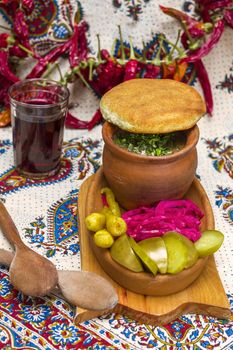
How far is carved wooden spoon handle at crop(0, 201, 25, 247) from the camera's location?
1211 mm

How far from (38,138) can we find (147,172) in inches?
13.9

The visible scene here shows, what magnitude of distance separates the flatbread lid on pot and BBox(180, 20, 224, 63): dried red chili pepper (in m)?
0.33

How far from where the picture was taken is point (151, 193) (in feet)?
4.07

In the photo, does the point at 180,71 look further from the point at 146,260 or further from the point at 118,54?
the point at 146,260

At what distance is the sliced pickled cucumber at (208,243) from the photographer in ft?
3.72

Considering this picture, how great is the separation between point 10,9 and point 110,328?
3.15ft

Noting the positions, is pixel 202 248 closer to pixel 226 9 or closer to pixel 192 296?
pixel 192 296

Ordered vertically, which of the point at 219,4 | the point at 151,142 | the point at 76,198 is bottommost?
the point at 76,198

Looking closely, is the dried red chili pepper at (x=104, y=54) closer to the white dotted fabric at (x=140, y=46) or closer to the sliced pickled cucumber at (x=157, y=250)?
the white dotted fabric at (x=140, y=46)

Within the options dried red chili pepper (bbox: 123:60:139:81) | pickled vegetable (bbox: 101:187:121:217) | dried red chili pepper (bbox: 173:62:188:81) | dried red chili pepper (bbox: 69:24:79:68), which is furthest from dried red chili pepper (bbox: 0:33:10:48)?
pickled vegetable (bbox: 101:187:121:217)

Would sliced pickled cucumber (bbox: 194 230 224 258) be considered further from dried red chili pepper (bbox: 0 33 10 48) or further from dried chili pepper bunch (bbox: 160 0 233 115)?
dried red chili pepper (bbox: 0 33 10 48)

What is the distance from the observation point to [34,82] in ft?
5.07

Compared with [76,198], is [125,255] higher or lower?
higher

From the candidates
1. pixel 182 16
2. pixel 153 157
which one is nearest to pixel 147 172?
pixel 153 157
